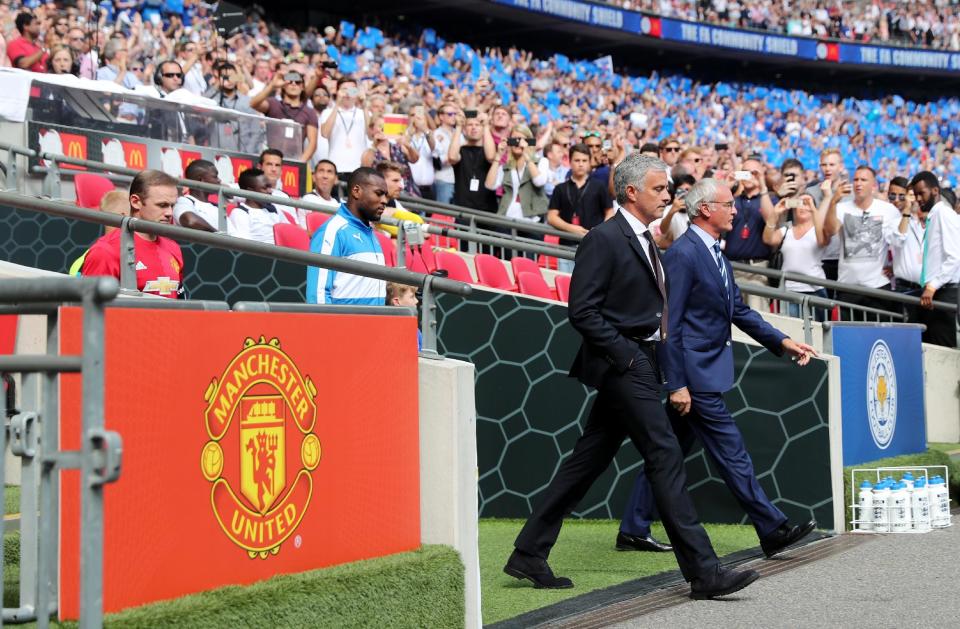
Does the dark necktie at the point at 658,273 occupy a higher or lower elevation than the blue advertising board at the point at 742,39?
lower

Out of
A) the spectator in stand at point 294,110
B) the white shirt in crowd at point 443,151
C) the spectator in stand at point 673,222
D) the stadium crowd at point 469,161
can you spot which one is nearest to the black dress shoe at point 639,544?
the stadium crowd at point 469,161

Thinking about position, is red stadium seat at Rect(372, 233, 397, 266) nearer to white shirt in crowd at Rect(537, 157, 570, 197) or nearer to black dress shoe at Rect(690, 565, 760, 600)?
black dress shoe at Rect(690, 565, 760, 600)

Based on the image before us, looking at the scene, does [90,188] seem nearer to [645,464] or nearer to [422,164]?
[422,164]

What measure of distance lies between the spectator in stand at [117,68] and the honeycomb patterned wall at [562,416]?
659 centimetres

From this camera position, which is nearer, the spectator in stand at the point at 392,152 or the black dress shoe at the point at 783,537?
the black dress shoe at the point at 783,537

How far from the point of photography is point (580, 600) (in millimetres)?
5938

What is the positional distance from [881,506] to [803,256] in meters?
4.32

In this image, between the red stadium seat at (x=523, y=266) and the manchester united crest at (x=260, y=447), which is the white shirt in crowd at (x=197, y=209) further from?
the manchester united crest at (x=260, y=447)

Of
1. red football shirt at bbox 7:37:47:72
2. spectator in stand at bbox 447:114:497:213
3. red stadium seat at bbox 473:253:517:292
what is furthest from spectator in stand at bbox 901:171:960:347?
red football shirt at bbox 7:37:47:72

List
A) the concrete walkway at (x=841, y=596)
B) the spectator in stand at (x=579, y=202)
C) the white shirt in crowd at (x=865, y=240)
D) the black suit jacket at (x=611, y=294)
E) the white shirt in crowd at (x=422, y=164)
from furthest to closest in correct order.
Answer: the white shirt in crowd at (x=422, y=164) → the spectator in stand at (x=579, y=202) → the white shirt in crowd at (x=865, y=240) → the black suit jacket at (x=611, y=294) → the concrete walkway at (x=841, y=596)

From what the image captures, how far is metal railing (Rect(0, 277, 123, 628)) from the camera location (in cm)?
301

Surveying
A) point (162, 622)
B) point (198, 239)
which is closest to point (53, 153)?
point (198, 239)

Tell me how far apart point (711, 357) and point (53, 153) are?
259 inches

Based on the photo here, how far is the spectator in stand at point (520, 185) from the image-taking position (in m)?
14.3
